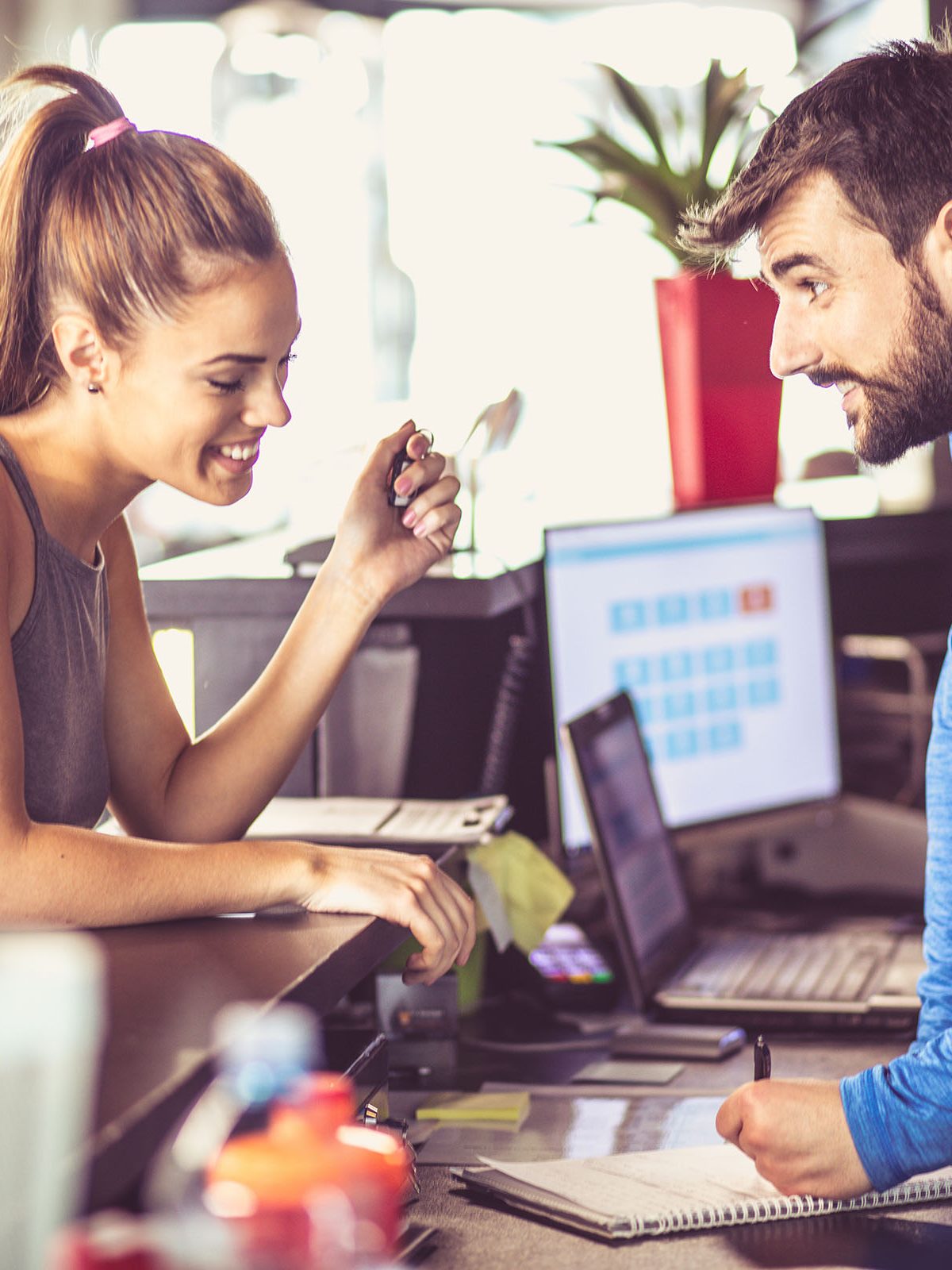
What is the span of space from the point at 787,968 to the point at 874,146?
0.91 metres

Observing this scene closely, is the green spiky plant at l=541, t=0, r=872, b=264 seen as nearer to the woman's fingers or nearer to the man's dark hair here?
the man's dark hair

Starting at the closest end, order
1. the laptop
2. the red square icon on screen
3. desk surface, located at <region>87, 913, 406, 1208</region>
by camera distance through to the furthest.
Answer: desk surface, located at <region>87, 913, 406, 1208</region> < the laptop < the red square icon on screen

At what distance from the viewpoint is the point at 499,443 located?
6.01 ft

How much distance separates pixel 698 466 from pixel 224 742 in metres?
1.08

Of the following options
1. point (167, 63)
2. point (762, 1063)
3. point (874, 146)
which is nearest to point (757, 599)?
point (874, 146)

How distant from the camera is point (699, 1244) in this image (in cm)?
108

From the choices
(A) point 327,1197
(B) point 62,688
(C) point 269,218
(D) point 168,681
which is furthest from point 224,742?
(A) point 327,1197

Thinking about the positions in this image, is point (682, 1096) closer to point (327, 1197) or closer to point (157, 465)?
point (157, 465)

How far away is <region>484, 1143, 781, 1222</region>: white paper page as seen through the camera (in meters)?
1.12

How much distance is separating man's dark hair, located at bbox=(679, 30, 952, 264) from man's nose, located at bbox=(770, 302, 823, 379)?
10 centimetres

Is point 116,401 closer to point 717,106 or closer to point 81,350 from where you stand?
point 81,350

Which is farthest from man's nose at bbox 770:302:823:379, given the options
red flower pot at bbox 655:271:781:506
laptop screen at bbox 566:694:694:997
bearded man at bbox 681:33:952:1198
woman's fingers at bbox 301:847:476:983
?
red flower pot at bbox 655:271:781:506

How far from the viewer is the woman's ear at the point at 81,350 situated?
1.25 metres

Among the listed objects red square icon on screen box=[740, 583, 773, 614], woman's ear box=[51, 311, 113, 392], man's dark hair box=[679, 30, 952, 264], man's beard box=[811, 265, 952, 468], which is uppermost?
man's dark hair box=[679, 30, 952, 264]
